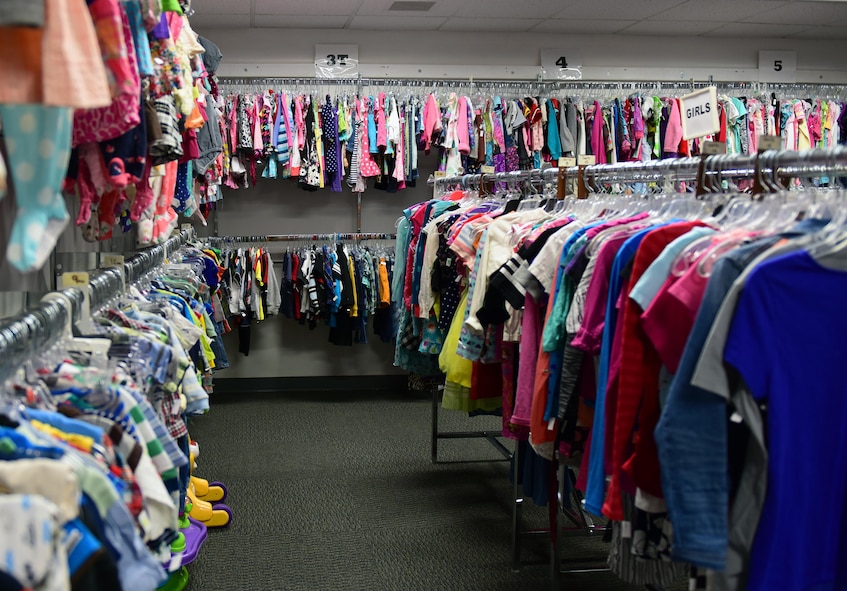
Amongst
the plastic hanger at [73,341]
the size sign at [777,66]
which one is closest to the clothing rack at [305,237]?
the size sign at [777,66]

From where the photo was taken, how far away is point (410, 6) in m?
5.86

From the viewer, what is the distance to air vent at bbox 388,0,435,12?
5.77 m

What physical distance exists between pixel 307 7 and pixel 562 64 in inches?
88.1

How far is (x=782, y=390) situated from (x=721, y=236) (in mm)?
389

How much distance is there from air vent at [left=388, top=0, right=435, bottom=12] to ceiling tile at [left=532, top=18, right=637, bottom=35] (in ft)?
3.56

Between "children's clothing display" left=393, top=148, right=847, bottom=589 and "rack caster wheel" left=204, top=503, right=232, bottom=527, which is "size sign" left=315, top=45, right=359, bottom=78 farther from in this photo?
"children's clothing display" left=393, top=148, right=847, bottom=589

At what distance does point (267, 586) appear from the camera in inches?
126

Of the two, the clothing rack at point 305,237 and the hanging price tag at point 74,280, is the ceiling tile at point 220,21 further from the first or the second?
the hanging price tag at point 74,280

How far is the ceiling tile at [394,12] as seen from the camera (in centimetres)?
573

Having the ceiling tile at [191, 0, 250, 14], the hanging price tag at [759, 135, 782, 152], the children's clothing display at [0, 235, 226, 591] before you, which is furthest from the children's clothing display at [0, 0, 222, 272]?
the ceiling tile at [191, 0, 250, 14]

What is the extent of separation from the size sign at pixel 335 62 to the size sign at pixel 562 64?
160 centimetres

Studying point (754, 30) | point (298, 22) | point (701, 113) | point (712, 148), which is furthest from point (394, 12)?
point (712, 148)

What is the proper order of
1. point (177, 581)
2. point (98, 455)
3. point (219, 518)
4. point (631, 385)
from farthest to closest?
1. point (219, 518)
2. point (177, 581)
3. point (631, 385)
4. point (98, 455)

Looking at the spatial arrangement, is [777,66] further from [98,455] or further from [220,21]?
[98,455]
